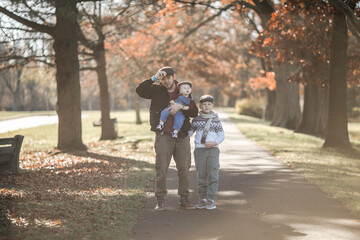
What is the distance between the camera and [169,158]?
261 inches

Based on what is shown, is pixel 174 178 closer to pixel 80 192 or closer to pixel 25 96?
pixel 80 192

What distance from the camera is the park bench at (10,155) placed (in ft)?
32.8

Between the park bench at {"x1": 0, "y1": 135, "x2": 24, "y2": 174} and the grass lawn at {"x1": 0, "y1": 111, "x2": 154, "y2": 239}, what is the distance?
0.26 metres

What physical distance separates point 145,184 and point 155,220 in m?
2.84

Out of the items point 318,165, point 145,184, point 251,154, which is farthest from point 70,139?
point 318,165

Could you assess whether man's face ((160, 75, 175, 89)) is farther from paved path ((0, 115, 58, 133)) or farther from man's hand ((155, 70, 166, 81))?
paved path ((0, 115, 58, 133))

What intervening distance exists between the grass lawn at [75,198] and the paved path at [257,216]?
1.22ft

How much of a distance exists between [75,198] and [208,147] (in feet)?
7.64

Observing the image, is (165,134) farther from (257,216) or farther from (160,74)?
(257,216)

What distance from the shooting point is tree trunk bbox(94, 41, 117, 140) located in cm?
1967

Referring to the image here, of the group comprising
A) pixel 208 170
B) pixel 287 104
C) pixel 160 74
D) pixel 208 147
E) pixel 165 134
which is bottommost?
pixel 208 170

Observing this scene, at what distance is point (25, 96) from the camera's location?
81.2 meters

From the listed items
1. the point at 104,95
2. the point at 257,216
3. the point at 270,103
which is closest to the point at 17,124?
the point at 104,95

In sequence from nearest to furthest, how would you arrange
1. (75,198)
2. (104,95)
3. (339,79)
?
1. (75,198)
2. (339,79)
3. (104,95)
